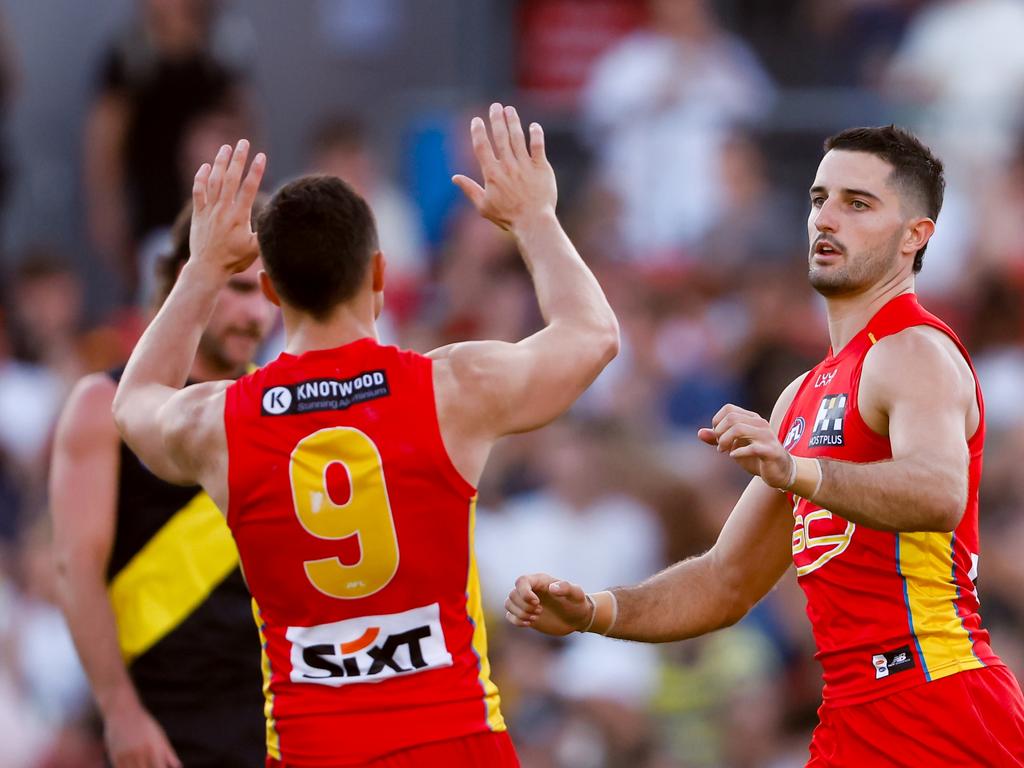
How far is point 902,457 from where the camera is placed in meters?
4.95

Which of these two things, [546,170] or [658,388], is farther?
[658,388]

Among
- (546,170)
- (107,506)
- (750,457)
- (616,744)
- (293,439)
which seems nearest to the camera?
(750,457)

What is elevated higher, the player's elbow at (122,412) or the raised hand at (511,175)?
the raised hand at (511,175)

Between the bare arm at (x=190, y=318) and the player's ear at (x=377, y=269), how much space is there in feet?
1.48

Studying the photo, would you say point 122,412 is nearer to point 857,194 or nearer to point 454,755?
point 454,755

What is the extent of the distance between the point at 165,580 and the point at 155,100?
6.60 m

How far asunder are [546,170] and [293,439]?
1151mm

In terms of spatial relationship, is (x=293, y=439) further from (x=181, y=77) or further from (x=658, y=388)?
(x=181, y=77)

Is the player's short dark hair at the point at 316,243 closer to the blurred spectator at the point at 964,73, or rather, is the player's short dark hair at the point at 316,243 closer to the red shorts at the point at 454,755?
the red shorts at the point at 454,755

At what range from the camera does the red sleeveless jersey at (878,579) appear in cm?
527

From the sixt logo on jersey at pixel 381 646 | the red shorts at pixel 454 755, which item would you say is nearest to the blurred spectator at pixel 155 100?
the sixt logo on jersey at pixel 381 646

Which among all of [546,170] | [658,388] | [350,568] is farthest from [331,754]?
[658,388]

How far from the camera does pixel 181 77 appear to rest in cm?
1232

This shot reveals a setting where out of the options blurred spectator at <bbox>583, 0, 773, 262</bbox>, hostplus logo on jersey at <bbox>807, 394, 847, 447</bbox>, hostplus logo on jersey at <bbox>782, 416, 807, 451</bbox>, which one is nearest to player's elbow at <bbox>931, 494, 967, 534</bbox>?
hostplus logo on jersey at <bbox>807, 394, 847, 447</bbox>
